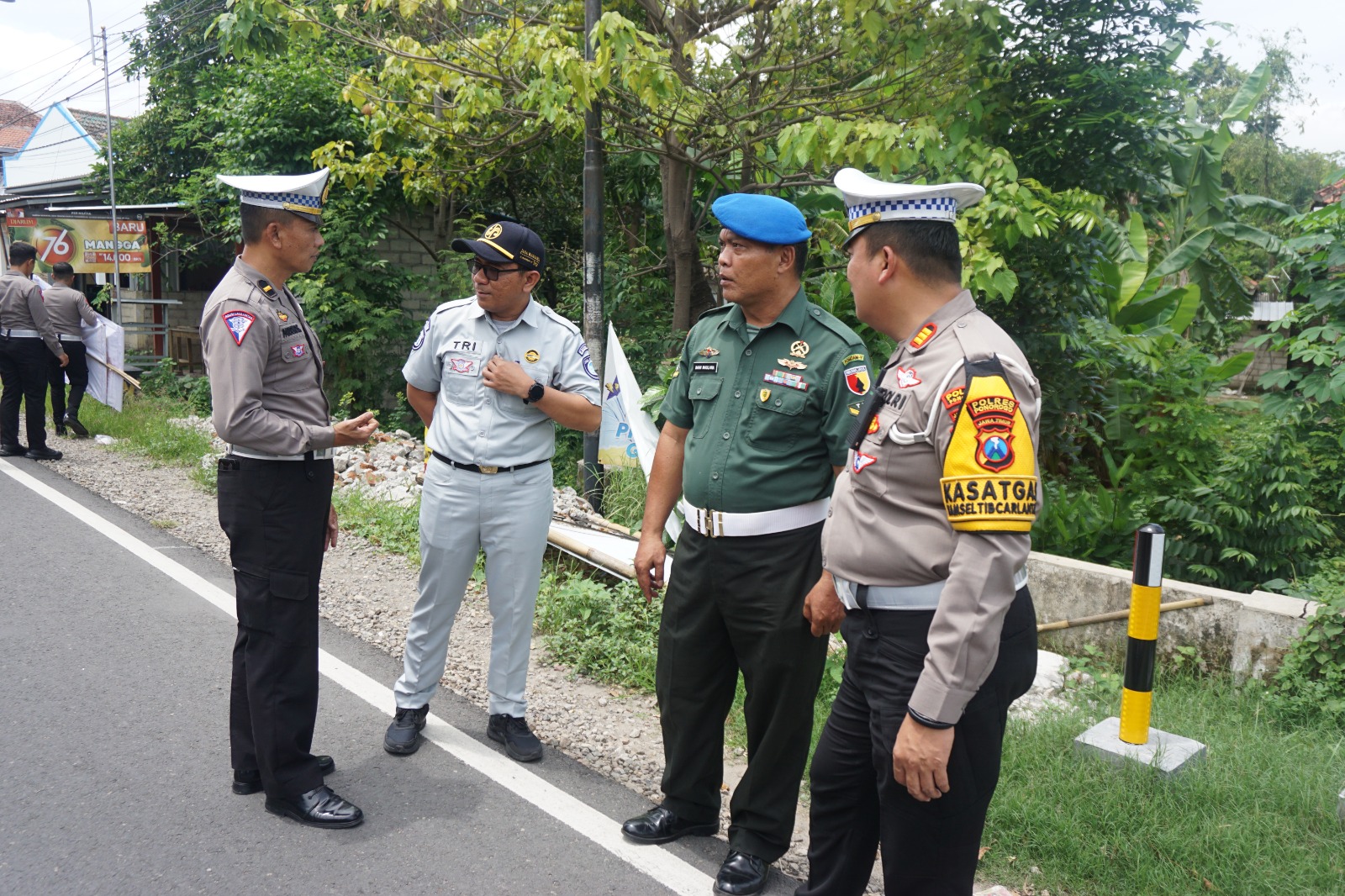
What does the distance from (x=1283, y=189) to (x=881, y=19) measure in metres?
32.4

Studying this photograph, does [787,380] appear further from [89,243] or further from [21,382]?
[89,243]

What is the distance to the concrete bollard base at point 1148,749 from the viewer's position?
361 cm

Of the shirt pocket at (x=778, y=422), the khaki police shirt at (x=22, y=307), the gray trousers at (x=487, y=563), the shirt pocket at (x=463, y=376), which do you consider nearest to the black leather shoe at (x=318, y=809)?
the gray trousers at (x=487, y=563)

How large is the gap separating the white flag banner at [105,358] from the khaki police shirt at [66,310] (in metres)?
0.08

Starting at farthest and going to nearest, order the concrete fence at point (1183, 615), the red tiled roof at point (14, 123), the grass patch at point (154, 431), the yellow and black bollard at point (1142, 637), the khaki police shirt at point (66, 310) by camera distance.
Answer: the red tiled roof at point (14, 123) < the khaki police shirt at point (66, 310) < the grass patch at point (154, 431) < the concrete fence at point (1183, 615) < the yellow and black bollard at point (1142, 637)

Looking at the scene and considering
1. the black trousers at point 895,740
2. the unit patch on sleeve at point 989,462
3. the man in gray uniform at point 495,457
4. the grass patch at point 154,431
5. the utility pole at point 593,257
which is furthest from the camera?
the grass patch at point 154,431

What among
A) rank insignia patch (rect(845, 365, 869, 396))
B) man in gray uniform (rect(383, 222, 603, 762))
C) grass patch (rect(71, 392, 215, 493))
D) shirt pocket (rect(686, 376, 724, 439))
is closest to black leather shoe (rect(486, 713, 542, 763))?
man in gray uniform (rect(383, 222, 603, 762))

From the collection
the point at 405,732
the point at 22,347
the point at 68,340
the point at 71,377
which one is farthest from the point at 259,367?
the point at 71,377

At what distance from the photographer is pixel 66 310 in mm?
10898

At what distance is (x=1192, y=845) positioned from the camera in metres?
3.19

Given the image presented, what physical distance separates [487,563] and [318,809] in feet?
3.44

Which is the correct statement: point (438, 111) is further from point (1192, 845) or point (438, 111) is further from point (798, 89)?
point (1192, 845)

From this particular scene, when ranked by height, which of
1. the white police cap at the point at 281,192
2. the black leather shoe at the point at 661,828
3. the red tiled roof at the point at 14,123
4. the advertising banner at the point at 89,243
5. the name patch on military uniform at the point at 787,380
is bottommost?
the black leather shoe at the point at 661,828

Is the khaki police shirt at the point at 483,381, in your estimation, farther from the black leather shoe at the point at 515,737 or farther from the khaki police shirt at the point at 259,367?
the black leather shoe at the point at 515,737
